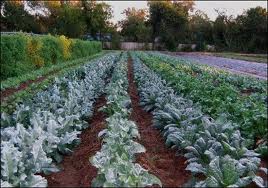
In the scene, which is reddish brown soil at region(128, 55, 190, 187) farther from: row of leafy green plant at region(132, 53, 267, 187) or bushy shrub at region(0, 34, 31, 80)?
bushy shrub at region(0, 34, 31, 80)

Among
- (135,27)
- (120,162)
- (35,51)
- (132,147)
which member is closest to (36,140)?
(120,162)

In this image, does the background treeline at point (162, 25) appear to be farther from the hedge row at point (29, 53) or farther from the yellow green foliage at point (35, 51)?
the yellow green foliage at point (35, 51)

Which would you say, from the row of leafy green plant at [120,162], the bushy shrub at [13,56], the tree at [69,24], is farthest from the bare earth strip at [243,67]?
the tree at [69,24]

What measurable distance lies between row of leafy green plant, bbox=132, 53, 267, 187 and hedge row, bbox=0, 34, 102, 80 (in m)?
9.14

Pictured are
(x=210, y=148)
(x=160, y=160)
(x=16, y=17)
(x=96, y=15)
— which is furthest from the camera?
(x=16, y=17)

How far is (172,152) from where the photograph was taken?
6480 millimetres

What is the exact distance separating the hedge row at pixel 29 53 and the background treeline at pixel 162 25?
102 feet

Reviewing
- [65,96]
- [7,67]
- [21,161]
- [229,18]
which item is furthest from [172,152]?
[229,18]

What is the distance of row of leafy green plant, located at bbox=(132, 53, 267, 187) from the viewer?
182 inches

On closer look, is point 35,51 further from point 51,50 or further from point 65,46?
point 65,46

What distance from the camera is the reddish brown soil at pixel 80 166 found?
16.7ft

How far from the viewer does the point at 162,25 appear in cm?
6281

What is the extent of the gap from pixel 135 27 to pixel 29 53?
51.5 meters

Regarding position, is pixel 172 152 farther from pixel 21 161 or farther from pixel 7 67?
pixel 7 67
